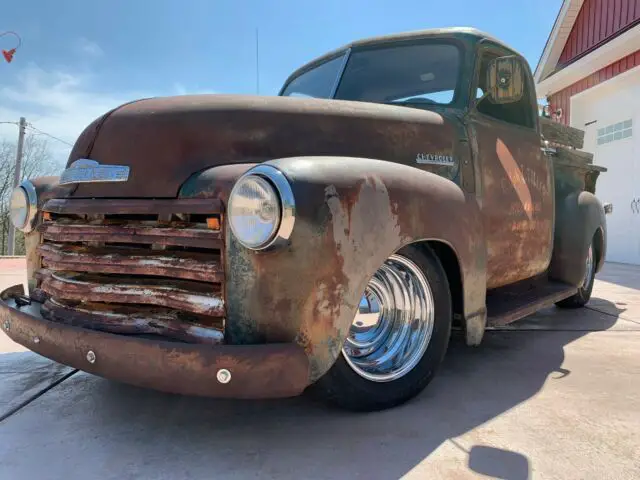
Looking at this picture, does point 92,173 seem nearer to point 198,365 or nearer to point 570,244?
point 198,365

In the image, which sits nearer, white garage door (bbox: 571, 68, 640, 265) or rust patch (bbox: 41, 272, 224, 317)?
rust patch (bbox: 41, 272, 224, 317)

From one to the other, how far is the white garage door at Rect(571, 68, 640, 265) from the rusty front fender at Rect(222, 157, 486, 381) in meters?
10.1

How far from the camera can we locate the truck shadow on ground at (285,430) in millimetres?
1966

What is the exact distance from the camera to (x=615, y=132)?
11.1 m

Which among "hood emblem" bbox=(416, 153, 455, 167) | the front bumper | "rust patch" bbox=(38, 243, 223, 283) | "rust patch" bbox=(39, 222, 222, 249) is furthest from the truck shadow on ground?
"hood emblem" bbox=(416, 153, 455, 167)

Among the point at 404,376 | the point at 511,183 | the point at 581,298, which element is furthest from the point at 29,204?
the point at 581,298

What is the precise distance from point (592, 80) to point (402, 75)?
10.1m

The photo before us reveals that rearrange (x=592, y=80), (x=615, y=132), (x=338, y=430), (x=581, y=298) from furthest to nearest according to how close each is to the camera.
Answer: (x=592, y=80) → (x=615, y=132) → (x=581, y=298) → (x=338, y=430)

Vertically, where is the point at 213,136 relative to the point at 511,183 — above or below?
above

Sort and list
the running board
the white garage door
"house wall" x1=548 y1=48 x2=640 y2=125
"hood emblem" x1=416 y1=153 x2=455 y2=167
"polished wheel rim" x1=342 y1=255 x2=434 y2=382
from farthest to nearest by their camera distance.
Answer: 1. the white garage door
2. "house wall" x1=548 y1=48 x2=640 y2=125
3. the running board
4. "hood emblem" x1=416 y1=153 x2=455 y2=167
5. "polished wheel rim" x1=342 y1=255 x2=434 y2=382

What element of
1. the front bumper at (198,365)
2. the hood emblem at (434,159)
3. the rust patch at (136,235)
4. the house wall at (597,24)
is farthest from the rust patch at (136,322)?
the house wall at (597,24)

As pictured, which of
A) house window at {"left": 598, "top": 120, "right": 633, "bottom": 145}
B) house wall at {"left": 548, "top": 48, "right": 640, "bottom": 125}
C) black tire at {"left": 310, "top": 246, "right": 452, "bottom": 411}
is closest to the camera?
black tire at {"left": 310, "top": 246, "right": 452, "bottom": 411}

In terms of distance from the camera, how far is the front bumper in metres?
1.80

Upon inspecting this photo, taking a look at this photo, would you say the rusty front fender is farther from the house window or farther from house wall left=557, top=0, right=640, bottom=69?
the house window
